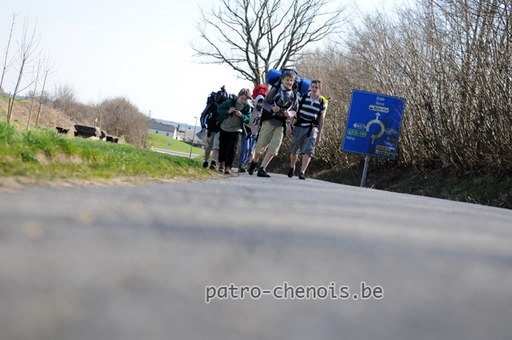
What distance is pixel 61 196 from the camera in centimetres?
355

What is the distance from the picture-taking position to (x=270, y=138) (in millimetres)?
12430

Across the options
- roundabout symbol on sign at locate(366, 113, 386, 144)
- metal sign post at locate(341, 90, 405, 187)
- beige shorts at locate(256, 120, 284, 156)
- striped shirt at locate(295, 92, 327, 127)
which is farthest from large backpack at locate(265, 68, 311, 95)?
roundabout symbol on sign at locate(366, 113, 386, 144)

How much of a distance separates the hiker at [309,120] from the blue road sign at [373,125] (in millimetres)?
6005

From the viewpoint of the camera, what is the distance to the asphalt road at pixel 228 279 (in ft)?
4.09

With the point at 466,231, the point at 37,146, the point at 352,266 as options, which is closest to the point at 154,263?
the point at 352,266

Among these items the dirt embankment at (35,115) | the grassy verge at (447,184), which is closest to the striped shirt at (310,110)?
the grassy verge at (447,184)

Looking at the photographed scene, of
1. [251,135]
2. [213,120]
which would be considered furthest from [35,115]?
[213,120]

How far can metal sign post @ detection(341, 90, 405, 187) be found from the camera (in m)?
18.5

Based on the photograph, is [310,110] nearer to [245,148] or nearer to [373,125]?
[245,148]

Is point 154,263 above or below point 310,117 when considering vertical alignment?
below

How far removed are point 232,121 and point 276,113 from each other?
805 mm

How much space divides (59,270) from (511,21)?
1197 cm

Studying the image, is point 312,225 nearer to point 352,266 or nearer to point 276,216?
point 276,216

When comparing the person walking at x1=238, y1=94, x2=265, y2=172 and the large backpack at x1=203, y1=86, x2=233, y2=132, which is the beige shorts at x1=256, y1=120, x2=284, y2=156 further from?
the person walking at x1=238, y1=94, x2=265, y2=172
